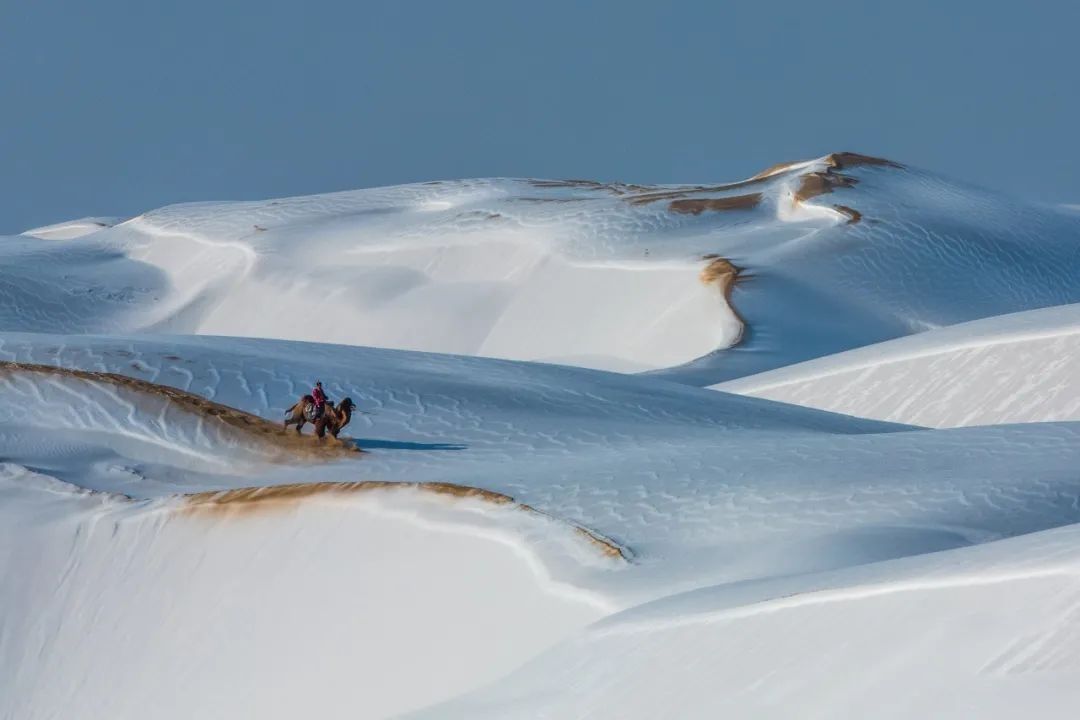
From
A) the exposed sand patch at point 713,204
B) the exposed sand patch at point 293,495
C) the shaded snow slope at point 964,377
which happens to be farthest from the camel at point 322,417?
the exposed sand patch at point 713,204

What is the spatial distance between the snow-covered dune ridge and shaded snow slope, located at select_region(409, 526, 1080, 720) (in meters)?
20.4

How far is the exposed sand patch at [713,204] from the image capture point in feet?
126

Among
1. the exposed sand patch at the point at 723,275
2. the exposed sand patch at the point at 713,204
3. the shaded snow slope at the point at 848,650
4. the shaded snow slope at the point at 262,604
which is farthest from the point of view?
the exposed sand patch at the point at 713,204

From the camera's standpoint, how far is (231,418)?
659 inches

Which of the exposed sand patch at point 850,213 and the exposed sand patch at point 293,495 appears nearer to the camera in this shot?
the exposed sand patch at point 293,495

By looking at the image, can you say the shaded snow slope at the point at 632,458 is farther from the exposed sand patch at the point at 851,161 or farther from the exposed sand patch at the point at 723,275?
the exposed sand patch at the point at 851,161

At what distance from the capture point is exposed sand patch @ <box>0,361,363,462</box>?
1627 centimetres

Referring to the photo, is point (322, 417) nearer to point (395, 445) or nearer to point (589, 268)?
point (395, 445)

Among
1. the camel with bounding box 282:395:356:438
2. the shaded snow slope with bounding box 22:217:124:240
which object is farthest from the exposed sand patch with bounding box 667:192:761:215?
the camel with bounding box 282:395:356:438

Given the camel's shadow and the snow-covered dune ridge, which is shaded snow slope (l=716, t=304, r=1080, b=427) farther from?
the camel's shadow

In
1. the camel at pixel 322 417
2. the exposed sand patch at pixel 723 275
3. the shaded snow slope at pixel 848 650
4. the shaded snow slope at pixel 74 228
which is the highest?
the shaded snow slope at pixel 74 228

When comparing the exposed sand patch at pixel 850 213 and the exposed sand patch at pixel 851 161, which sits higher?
the exposed sand patch at pixel 851 161

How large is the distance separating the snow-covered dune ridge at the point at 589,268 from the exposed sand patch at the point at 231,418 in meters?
14.7

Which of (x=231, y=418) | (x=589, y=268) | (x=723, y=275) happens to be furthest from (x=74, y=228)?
(x=231, y=418)
